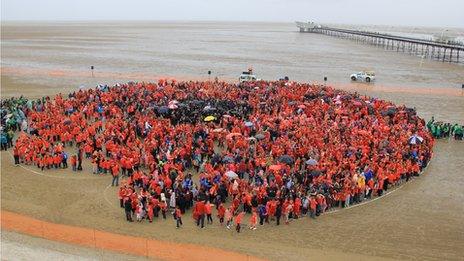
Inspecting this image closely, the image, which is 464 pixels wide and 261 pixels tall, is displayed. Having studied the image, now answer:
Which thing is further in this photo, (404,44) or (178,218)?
(404,44)

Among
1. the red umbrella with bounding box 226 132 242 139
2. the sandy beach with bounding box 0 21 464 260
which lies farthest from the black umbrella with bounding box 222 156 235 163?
the sandy beach with bounding box 0 21 464 260

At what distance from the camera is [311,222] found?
1716 cm

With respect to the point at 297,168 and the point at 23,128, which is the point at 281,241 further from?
the point at 23,128

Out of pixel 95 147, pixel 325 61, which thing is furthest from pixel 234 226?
pixel 325 61

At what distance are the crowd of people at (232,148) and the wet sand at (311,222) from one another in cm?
59

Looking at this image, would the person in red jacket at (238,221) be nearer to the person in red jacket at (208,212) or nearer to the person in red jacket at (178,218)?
the person in red jacket at (208,212)

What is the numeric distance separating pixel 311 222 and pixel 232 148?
713cm

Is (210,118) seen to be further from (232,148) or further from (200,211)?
(200,211)

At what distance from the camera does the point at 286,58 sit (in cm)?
7662

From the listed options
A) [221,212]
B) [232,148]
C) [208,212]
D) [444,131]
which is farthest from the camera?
[444,131]

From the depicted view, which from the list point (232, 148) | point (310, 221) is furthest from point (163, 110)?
point (310, 221)

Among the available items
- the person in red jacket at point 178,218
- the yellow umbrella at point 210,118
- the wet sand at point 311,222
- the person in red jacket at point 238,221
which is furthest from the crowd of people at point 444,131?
the person in red jacket at point 178,218

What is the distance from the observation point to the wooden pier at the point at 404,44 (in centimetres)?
7514

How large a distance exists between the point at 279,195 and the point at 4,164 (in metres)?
13.5
